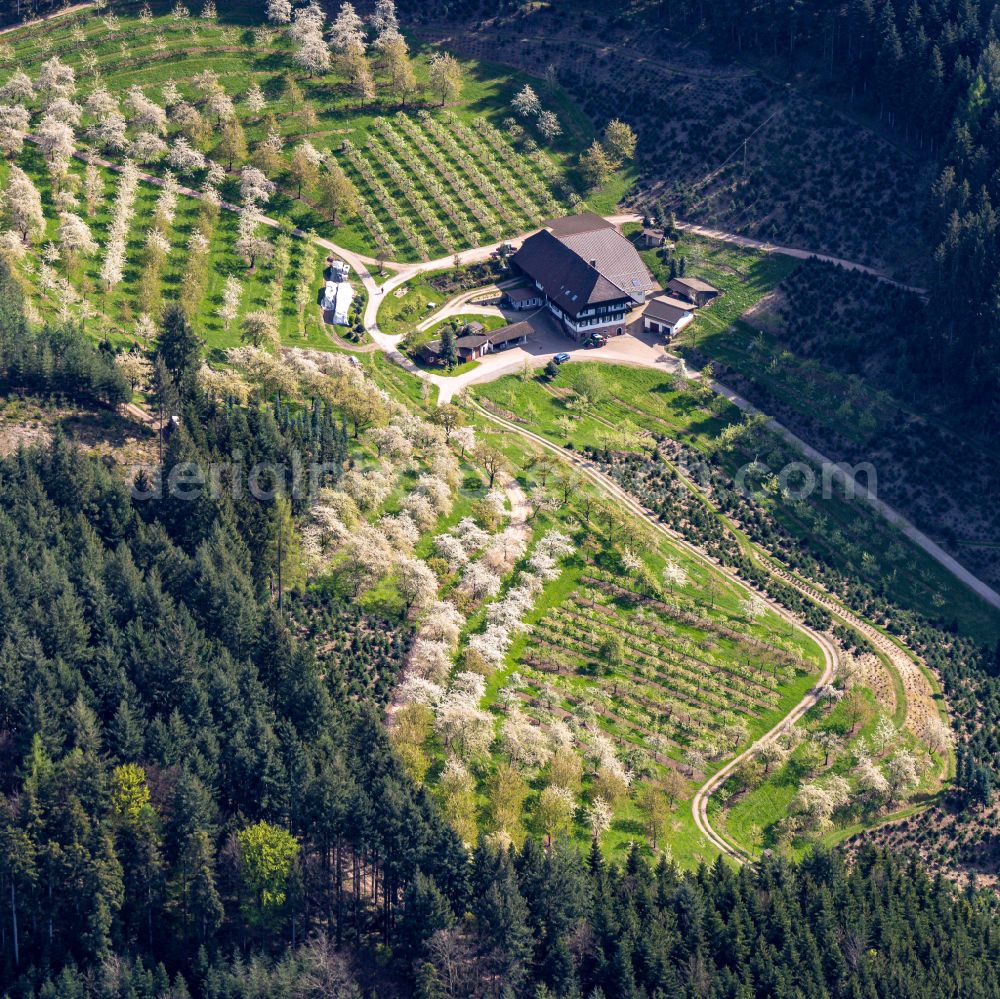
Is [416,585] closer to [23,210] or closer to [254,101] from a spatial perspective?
[23,210]

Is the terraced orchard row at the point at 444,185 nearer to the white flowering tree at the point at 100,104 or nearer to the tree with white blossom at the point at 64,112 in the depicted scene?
the white flowering tree at the point at 100,104

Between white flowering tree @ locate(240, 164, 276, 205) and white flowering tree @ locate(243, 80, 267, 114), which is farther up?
white flowering tree @ locate(243, 80, 267, 114)

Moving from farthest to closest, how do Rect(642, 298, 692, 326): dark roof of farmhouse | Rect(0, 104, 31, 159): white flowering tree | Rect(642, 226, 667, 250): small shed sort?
Rect(642, 226, 667, 250): small shed, Rect(642, 298, 692, 326): dark roof of farmhouse, Rect(0, 104, 31, 159): white flowering tree

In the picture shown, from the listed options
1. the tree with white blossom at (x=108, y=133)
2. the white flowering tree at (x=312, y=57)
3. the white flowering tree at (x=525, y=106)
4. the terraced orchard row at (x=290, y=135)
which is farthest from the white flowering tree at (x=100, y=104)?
the white flowering tree at (x=525, y=106)

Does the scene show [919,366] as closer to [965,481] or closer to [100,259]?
[965,481]

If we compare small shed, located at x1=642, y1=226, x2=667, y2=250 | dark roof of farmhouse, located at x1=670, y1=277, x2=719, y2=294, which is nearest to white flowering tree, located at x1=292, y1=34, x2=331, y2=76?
small shed, located at x1=642, y1=226, x2=667, y2=250

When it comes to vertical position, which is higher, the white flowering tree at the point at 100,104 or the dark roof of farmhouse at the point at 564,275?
the white flowering tree at the point at 100,104

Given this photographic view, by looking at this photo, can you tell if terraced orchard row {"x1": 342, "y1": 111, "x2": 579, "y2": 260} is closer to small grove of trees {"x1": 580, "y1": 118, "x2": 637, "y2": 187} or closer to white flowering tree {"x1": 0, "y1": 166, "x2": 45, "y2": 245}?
small grove of trees {"x1": 580, "y1": 118, "x2": 637, "y2": 187}

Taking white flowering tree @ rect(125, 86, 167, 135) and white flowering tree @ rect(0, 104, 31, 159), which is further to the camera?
white flowering tree @ rect(125, 86, 167, 135)

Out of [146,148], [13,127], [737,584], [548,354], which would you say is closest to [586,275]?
[548,354]
